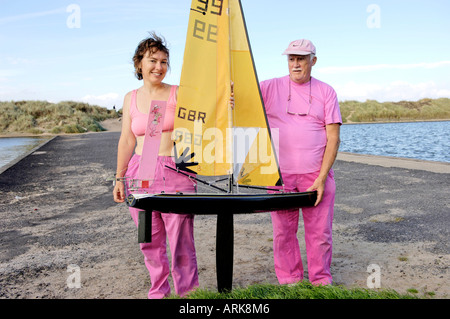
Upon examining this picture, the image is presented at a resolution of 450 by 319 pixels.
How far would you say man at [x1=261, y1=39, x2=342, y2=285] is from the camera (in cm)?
369

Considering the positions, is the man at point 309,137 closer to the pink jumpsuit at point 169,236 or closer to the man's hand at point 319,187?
the man's hand at point 319,187

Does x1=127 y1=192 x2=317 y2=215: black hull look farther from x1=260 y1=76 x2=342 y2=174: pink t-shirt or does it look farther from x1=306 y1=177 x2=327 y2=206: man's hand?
x1=260 y1=76 x2=342 y2=174: pink t-shirt

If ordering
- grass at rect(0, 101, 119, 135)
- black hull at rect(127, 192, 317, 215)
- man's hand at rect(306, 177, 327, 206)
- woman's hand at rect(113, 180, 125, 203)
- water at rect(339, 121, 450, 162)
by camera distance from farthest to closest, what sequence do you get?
grass at rect(0, 101, 119, 135) < water at rect(339, 121, 450, 162) < woman's hand at rect(113, 180, 125, 203) < man's hand at rect(306, 177, 327, 206) < black hull at rect(127, 192, 317, 215)

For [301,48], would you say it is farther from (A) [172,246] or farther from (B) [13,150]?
(B) [13,150]

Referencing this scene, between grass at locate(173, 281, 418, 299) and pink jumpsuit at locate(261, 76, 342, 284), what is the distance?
28 cm

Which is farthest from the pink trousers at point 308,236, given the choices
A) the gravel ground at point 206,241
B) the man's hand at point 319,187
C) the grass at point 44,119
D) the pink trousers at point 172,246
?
the grass at point 44,119

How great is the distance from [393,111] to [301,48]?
8901cm

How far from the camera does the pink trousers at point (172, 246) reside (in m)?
3.48

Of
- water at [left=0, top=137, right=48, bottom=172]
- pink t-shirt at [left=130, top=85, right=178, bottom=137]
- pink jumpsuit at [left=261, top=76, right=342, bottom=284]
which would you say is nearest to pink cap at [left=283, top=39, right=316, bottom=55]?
pink jumpsuit at [left=261, top=76, right=342, bottom=284]

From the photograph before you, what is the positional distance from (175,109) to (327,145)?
1.33 metres

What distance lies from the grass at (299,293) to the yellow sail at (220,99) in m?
0.95

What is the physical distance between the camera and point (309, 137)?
146 inches
